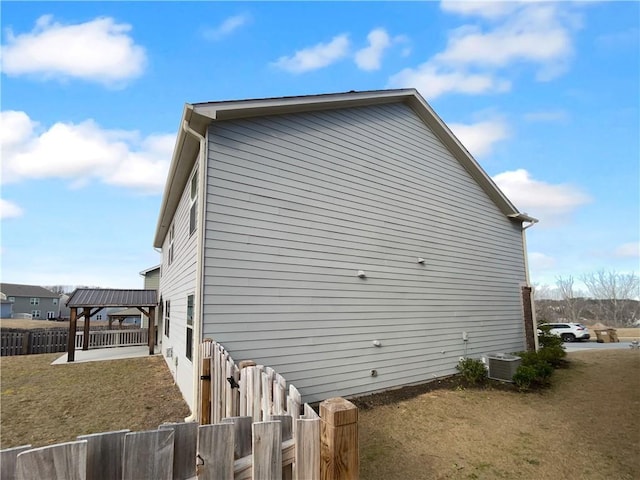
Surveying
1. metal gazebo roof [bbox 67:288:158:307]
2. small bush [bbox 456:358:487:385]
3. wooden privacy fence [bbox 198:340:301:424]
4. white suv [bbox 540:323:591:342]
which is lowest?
white suv [bbox 540:323:591:342]

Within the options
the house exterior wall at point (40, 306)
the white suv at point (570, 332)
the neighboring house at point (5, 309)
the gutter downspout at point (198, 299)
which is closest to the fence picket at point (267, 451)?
the gutter downspout at point (198, 299)

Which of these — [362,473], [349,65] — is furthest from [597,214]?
[362,473]

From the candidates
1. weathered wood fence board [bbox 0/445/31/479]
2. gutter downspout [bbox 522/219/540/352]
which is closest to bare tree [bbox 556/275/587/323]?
gutter downspout [bbox 522/219/540/352]

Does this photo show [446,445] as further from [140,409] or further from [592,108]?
[592,108]

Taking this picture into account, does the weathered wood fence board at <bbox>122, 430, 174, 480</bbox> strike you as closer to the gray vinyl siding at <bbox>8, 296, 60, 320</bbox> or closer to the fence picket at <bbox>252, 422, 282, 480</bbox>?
the fence picket at <bbox>252, 422, 282, 480</bbox>

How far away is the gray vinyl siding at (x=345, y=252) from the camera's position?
5996mm

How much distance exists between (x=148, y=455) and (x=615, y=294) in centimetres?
5994

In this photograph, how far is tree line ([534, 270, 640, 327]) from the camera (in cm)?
4231

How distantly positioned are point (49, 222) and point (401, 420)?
16.5m

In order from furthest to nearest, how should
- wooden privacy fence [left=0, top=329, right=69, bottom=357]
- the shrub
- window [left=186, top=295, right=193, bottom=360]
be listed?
1. wooden privacy fence [left=0, top=329, right=69, bottom=357]
2. the shrub
3. window [left=186, top=295, right=193, bottom=360]

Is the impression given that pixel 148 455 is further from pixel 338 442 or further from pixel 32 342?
pixel 32 342

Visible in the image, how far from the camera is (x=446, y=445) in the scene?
494 centimetres

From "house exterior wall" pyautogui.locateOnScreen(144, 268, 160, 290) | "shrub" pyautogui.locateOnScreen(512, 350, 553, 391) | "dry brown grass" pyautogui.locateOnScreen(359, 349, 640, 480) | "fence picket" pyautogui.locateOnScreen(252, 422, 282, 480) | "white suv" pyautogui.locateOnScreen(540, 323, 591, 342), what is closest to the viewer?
"fence picket" pyautogui.locateOnScreen(252, 422, 282, 480)

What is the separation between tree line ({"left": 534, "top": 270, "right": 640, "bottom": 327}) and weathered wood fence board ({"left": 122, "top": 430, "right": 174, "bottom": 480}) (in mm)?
47379
